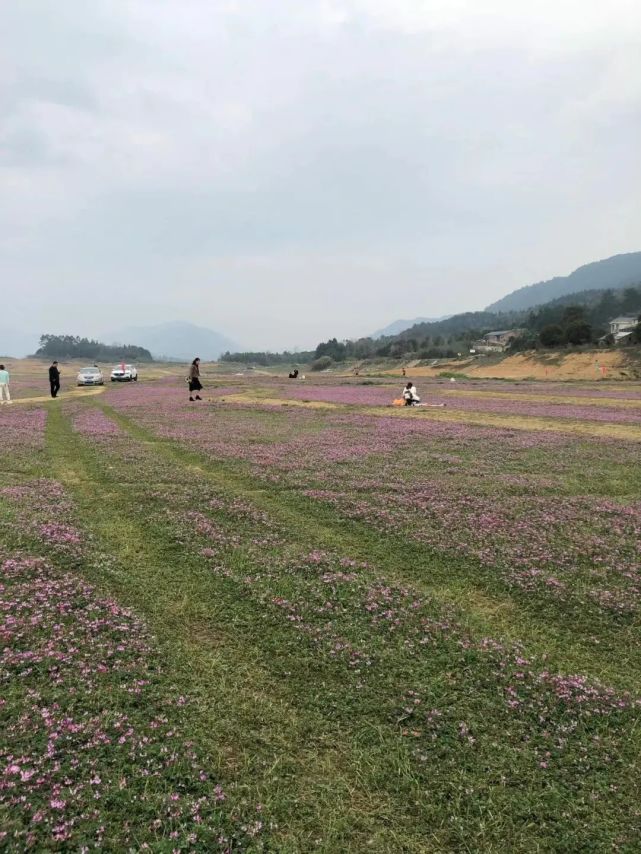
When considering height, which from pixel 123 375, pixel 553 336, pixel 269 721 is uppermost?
pixel 553 336

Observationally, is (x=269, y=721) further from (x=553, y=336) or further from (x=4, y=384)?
(x=553, y=336)

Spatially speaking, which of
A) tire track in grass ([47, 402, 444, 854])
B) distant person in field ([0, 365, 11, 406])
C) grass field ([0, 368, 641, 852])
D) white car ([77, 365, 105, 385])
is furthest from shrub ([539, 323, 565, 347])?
tire track in grass ([47, 402, 444, 854])

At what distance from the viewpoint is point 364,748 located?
5.98 m

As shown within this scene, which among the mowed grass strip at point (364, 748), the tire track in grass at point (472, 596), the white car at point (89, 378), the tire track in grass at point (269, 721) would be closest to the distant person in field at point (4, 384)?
the white car at point (89, 378)

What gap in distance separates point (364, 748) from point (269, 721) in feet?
3.94

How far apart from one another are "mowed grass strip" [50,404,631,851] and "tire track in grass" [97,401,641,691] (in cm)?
114

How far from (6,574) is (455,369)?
437ft

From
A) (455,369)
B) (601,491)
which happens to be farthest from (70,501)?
(455,369)

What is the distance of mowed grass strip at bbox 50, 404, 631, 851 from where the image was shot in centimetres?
501

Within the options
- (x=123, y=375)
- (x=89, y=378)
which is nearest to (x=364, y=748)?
(x=89, y=378)

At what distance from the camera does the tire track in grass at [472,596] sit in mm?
7672

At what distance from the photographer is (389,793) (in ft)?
17.8

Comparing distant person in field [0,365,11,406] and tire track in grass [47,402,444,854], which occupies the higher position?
distant person in field [0,365,11,406]

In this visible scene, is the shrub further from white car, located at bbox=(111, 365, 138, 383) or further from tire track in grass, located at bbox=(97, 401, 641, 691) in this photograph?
tire track in grass, located at bbox=(97, 401, 641, 691)
